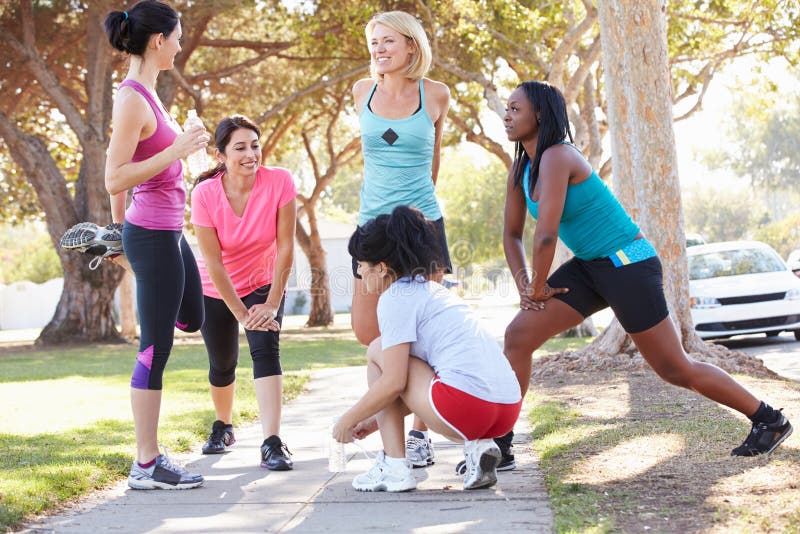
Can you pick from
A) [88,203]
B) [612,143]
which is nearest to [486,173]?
[88,203]

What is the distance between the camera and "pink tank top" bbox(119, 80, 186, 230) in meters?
4.79

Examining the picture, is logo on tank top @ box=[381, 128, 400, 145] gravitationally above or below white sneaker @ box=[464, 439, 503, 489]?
above

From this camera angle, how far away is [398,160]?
5133 millimetres

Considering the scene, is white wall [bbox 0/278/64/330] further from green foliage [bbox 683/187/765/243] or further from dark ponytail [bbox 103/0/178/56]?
green foliage [bbox 683/187/765/243]

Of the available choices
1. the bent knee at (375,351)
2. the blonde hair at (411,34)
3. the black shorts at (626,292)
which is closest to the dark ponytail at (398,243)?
the bent knee at (375,351)

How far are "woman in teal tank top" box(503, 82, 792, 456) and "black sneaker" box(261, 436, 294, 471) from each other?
1378mm

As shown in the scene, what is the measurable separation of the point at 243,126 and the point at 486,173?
1988 inches

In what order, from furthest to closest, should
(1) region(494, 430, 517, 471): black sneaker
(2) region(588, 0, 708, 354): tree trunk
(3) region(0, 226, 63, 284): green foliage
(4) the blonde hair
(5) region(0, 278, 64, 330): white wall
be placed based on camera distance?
(3) region(0, 226, 63, 284): green foliage < (5) region(0, 278, 64, 330): white wall < (2) region(588, 0, 708, 354): tree trunk < (4) the blonde hair < (1) region(494, 430, 517, 471): black sneaker

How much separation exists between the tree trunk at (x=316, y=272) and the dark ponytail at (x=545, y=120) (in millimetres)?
25357

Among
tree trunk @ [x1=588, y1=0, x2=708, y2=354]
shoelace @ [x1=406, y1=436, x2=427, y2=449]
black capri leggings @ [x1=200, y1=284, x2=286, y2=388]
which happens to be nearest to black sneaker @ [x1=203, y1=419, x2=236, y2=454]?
black capri leggings @ [x1=200, y1=284, x2=286, y2=388]

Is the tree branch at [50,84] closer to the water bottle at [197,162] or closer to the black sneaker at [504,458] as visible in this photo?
the water bottle at [197,162]

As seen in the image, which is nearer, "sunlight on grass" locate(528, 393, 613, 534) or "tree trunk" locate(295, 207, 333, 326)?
"sunlight on grass" locate(528, 393, 613, 534)

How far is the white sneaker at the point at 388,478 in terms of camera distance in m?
4.51

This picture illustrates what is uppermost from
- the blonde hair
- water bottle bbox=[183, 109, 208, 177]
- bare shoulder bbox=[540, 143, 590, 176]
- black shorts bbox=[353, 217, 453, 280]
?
the blonde hair
